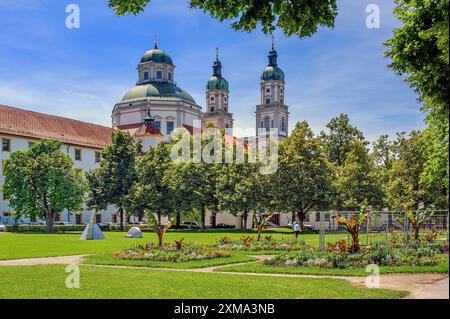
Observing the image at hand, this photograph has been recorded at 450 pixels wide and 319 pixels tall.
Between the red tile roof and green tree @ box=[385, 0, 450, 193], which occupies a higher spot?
the red tile roof

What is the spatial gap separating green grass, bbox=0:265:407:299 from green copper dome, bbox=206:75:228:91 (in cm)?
12211

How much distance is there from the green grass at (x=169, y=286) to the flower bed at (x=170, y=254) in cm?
410

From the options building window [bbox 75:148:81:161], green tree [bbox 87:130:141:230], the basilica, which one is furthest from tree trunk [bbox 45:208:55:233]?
building window [bbox 75:148:81:161]

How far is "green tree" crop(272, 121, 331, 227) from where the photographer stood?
60.5 meters

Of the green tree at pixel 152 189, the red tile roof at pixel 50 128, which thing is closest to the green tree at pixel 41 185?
the green tree at pixel 152 189

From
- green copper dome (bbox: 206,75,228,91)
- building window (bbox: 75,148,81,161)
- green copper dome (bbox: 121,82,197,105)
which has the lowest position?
building window (bbox: 75,148,81,161)

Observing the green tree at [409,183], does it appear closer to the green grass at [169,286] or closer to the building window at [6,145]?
the green grass at [169,286]

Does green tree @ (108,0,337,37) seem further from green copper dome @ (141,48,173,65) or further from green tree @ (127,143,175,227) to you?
green copper dome @ (141,48,173,65)

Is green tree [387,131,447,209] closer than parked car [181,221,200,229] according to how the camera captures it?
Yes

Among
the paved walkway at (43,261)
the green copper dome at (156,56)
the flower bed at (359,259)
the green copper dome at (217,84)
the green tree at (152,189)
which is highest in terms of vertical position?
the green copper dome at (156,56)

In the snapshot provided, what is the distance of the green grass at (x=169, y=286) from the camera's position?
42.0 ft

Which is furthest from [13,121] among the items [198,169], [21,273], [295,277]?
[295,277]

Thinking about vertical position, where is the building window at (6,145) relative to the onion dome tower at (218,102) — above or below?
below

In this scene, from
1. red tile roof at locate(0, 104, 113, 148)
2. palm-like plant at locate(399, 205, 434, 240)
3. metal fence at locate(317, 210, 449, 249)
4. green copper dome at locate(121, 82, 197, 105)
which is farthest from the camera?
green copper dome at locate(121, 82, 197, 105)
